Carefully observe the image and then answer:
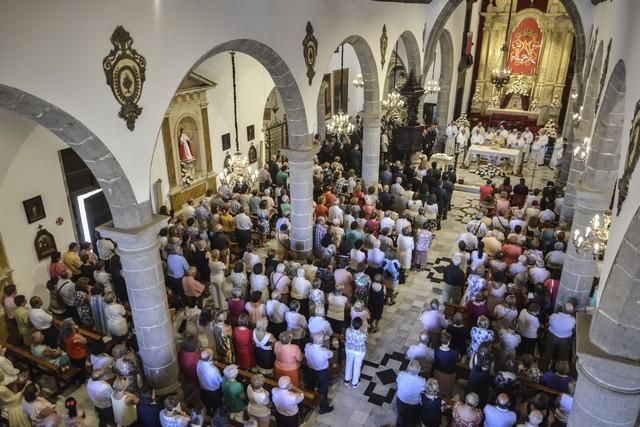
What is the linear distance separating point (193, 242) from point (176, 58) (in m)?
4.35

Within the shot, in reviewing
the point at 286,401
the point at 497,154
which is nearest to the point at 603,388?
the point at 286,401

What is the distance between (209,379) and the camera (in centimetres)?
673

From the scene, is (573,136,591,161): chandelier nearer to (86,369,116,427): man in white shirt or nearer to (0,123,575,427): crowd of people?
(0,123,575,427): crowd of people

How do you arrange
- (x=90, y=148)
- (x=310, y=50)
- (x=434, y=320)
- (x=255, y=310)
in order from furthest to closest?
(x=310, y=50) < (x=255, y=310) < (x=434, y=320) < (x=90, y=148)

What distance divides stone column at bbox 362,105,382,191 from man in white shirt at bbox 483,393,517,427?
9883 millimetres

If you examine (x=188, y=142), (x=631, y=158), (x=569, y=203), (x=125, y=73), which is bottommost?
(x=569, y=203)

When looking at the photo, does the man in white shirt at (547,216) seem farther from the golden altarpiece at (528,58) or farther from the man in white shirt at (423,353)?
the golden altarpiece at (528,58)

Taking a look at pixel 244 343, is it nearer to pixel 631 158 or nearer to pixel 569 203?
pixel 631 158

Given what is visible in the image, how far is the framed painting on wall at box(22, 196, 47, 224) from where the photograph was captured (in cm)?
962

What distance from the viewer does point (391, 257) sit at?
9.59 meters

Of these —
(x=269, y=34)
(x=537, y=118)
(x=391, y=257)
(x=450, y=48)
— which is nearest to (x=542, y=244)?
(x=391, y=257)

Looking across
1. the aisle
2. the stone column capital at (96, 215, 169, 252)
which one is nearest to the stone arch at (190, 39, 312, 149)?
the stone column capital at (96, 215, 169, 252)

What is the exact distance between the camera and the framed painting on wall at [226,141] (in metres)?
15.9

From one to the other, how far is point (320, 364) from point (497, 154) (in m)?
13.6
